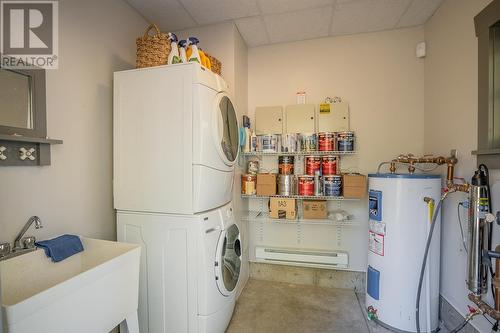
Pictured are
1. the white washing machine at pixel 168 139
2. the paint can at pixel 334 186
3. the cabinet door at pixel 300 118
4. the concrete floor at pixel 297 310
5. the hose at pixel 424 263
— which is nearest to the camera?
the white washing machine at pixel 168 139

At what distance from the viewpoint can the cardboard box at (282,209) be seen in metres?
2.20

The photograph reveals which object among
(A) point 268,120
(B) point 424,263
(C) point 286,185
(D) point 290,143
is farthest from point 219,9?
(B) point 424,263

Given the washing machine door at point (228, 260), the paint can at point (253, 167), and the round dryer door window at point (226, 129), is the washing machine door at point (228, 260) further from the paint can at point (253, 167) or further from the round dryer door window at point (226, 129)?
the paint can at point (253, 167)

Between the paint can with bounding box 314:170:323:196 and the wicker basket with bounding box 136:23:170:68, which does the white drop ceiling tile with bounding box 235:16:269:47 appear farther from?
the paint can with bounding box 314:170:323:196

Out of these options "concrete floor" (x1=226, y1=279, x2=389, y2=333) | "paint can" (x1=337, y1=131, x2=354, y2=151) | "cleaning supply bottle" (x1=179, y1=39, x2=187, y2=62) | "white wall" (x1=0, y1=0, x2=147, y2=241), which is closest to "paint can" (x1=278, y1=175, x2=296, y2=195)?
"paint can" (x1=337, y1=131, x2=354, y2=151)

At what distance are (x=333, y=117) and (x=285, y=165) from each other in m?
0.69

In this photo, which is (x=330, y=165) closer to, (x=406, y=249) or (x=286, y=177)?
(x=286, y=177)

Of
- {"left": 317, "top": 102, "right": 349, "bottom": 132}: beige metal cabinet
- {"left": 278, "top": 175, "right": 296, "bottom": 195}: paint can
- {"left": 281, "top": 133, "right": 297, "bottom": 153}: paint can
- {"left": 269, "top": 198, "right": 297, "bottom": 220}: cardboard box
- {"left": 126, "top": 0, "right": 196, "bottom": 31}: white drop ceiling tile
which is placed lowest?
{"left": 269, "top": 198, "right": 297, "bottom": 220}: cardboard box

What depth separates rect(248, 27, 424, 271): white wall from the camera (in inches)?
85.5

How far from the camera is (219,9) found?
6.28 feet

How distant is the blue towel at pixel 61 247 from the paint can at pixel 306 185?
1736mm

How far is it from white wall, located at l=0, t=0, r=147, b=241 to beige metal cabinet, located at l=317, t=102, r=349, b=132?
184 centimetres

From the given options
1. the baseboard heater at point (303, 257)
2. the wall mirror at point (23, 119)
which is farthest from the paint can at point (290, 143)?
the wall mirror at point (23, 119)

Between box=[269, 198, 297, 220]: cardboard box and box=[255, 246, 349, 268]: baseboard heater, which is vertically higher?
box=[269, 198, 297, 220]: cardboard box
